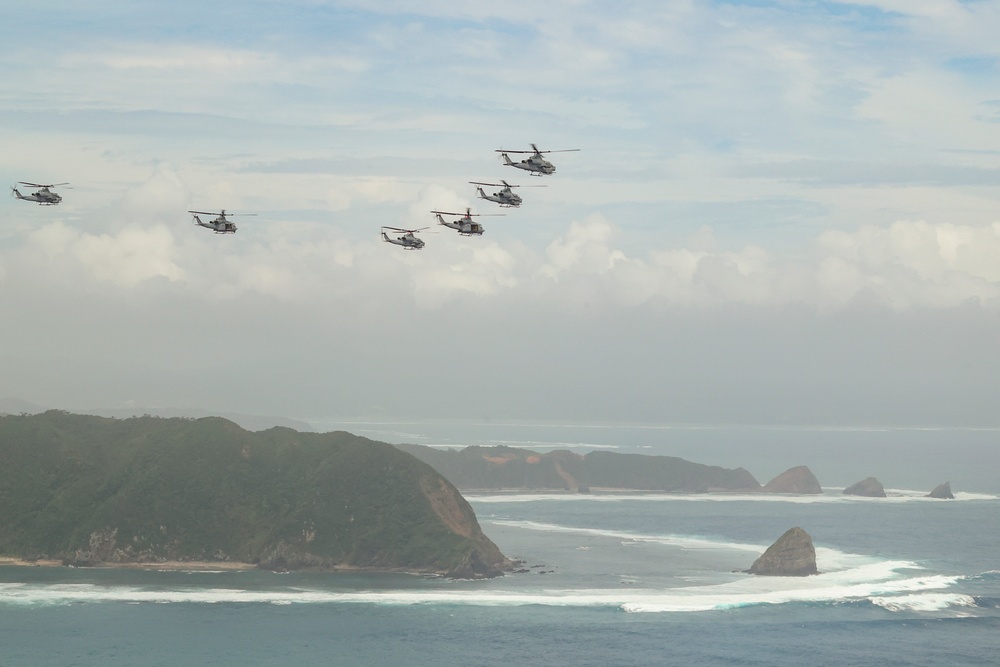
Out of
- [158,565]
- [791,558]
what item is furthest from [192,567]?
[791,558]

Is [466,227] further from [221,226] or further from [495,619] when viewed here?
[495,619]

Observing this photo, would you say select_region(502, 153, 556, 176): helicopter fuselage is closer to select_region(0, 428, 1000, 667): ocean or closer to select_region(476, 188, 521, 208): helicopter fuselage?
select_region(476, 188, 521, 208): helicopter fuselage

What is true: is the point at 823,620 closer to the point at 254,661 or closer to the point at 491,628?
the point at 491,628

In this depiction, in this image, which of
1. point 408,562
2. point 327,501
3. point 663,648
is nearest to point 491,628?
point 663,648

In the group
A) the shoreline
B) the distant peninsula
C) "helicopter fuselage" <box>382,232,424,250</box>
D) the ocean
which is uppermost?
"helicopter fuselage" <box>382,232,424,250</box>

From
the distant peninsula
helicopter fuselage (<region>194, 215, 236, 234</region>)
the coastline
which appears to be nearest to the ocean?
the coastline

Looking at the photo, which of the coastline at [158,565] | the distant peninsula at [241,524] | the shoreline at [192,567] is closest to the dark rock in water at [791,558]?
the distant peninsula at [241,524]

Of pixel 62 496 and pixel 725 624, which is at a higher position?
pixel 62 496

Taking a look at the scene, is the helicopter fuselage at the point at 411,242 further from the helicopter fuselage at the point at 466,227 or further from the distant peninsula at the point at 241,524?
the distant peninsula at the point at 241,524
